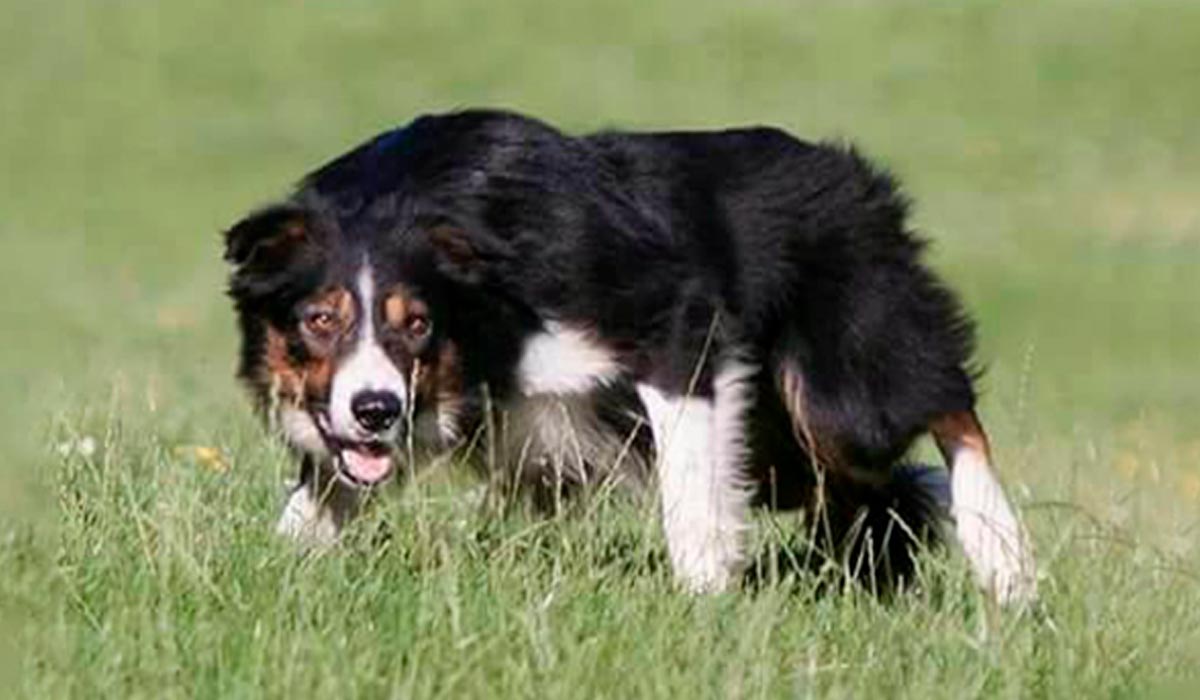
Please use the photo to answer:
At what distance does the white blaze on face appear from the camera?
24.9 ft

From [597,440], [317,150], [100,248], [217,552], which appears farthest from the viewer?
[317,150]

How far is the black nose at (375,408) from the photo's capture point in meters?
7.56

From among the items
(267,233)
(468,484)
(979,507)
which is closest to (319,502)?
(468,484)

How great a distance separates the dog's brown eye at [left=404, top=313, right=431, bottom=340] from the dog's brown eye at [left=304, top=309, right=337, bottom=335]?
191 millimetres

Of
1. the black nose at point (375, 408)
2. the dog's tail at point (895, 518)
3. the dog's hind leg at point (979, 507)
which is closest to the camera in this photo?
the black nose at point (375, 408)

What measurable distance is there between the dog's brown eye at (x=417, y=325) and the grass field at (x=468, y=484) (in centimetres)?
47

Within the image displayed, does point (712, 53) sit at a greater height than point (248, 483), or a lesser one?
greater

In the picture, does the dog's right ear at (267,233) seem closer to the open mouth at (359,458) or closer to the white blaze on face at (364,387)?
the white blaze on face at (364,387)

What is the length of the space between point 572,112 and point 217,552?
83.7 ft

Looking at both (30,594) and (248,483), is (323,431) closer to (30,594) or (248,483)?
(248,483)

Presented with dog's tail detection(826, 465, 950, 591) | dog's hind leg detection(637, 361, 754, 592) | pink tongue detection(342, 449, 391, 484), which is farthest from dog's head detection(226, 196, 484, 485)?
dog's tail detection(826, 465, 950, 591)

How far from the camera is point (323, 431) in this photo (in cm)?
792

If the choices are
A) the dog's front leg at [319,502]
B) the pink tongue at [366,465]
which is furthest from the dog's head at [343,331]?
the dog's front leg at [319,502]

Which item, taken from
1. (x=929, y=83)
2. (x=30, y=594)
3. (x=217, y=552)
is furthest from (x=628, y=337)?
(x=929, y=83)
